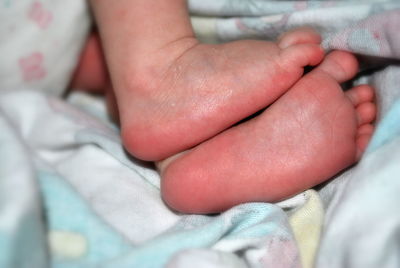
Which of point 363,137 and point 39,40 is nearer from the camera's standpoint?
point 363,137

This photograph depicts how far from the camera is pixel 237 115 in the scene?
25.2 inches

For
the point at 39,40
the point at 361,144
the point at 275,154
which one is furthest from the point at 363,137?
the point at 39,40

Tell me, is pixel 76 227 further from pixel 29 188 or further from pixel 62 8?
pixel 62 8

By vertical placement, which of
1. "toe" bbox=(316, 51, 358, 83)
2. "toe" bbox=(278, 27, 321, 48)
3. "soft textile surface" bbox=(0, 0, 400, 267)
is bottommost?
"soft textile surface" bbox=(0, 0, 400, 267)

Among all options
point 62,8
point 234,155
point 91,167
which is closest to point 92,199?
point 91,167

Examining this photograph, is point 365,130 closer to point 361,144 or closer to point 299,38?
point 361,144

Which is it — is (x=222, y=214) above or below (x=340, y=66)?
below

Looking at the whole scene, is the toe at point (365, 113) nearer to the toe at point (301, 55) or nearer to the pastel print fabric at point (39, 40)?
the toe at point (301, 55)

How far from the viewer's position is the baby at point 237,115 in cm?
61

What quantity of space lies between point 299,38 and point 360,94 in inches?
4.6

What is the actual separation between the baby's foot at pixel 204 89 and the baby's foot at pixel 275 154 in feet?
0.06

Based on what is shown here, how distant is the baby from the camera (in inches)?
24.0

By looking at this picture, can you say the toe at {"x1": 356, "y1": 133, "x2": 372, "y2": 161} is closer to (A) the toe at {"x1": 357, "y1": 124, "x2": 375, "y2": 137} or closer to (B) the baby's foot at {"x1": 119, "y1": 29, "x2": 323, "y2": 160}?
(A) the toe at {"x1": 357, "y1": 124, "x2": 375, "y2": 137}

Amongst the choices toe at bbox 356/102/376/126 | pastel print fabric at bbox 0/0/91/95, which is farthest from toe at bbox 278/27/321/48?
pastel print fabric at bbox 0/0/91/95
